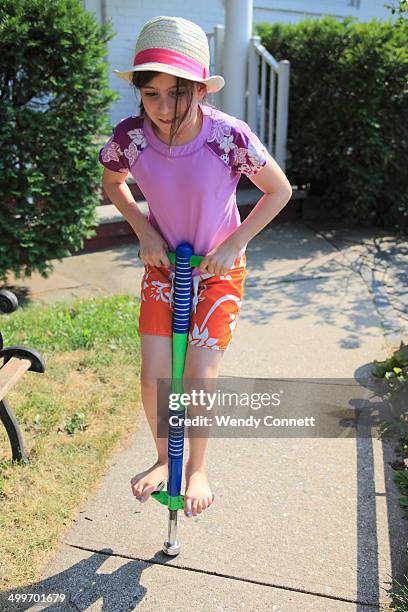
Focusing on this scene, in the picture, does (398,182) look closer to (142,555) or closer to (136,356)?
(136,356)

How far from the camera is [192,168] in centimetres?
215

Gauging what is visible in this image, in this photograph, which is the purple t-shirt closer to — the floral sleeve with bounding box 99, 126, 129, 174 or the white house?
the floral sleeve with bounding box 99, 126, 129, 174

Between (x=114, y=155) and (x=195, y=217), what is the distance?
37 cm

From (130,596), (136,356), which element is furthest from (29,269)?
(130,596)

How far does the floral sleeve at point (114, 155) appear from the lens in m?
2.22

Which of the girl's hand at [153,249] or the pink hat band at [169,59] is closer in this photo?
the pink hat band at [169,59]

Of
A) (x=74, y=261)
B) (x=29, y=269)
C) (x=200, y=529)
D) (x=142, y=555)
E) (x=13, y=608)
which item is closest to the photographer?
(x=13, y=608)

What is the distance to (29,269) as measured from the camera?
4676 mm

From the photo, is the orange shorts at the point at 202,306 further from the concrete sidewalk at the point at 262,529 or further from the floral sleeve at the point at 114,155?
the concrete sidewalk at the point at 262,529

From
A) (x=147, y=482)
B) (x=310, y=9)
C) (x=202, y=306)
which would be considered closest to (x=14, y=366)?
(x=147, y=482)

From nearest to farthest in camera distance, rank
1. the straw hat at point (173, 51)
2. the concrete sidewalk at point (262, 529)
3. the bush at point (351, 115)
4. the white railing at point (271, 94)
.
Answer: the straw hat at point (173, 51) → the concrete sidewalk at point (262, 529) → the bush at point (351, 115) → the white railing at point (271, 94)

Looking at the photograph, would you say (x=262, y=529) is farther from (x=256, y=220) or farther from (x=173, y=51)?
(x=173, y=51)

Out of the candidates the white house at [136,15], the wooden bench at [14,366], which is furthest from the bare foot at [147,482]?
the white house at [136,15]

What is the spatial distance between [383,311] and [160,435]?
2.90 meters
